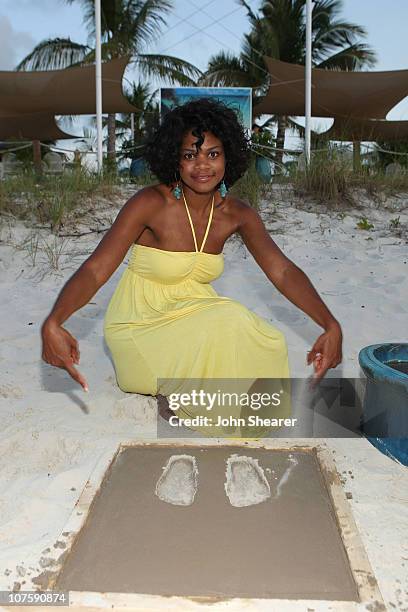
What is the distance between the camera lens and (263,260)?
7.85 feet

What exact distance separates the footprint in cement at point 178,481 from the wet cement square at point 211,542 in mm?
23

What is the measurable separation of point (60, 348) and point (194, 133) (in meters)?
1.05

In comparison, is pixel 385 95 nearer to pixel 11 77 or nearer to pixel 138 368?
pixel 11 77

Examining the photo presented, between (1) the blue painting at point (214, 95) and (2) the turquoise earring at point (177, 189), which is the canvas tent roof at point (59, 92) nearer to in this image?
(1) the blue painting at point (214, 95)

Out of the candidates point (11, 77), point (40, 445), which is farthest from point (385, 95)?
point (40, 445)

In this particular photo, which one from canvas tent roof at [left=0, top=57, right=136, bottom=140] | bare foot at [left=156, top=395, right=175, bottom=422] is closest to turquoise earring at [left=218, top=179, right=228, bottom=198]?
bare foot at [left=156, top=395, right=175, bottom=422]

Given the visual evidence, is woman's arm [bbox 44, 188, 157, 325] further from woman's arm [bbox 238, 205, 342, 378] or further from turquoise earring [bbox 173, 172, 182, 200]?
woman's arm [bbox 238, 205, 342, 378]

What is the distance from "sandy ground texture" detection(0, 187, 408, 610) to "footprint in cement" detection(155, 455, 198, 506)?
262mm

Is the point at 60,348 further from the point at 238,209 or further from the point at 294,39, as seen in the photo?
the point at 294,39

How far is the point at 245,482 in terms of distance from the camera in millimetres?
1860

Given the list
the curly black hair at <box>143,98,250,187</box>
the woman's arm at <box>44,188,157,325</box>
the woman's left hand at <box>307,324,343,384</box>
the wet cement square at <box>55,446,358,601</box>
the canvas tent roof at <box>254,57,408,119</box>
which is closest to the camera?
the wet cement square at <box>55,446,358,601</box>

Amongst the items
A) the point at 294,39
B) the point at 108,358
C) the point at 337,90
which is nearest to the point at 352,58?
the point at 294,39

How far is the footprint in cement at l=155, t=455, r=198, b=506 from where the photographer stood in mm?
1762

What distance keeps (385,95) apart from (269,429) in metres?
8.79
